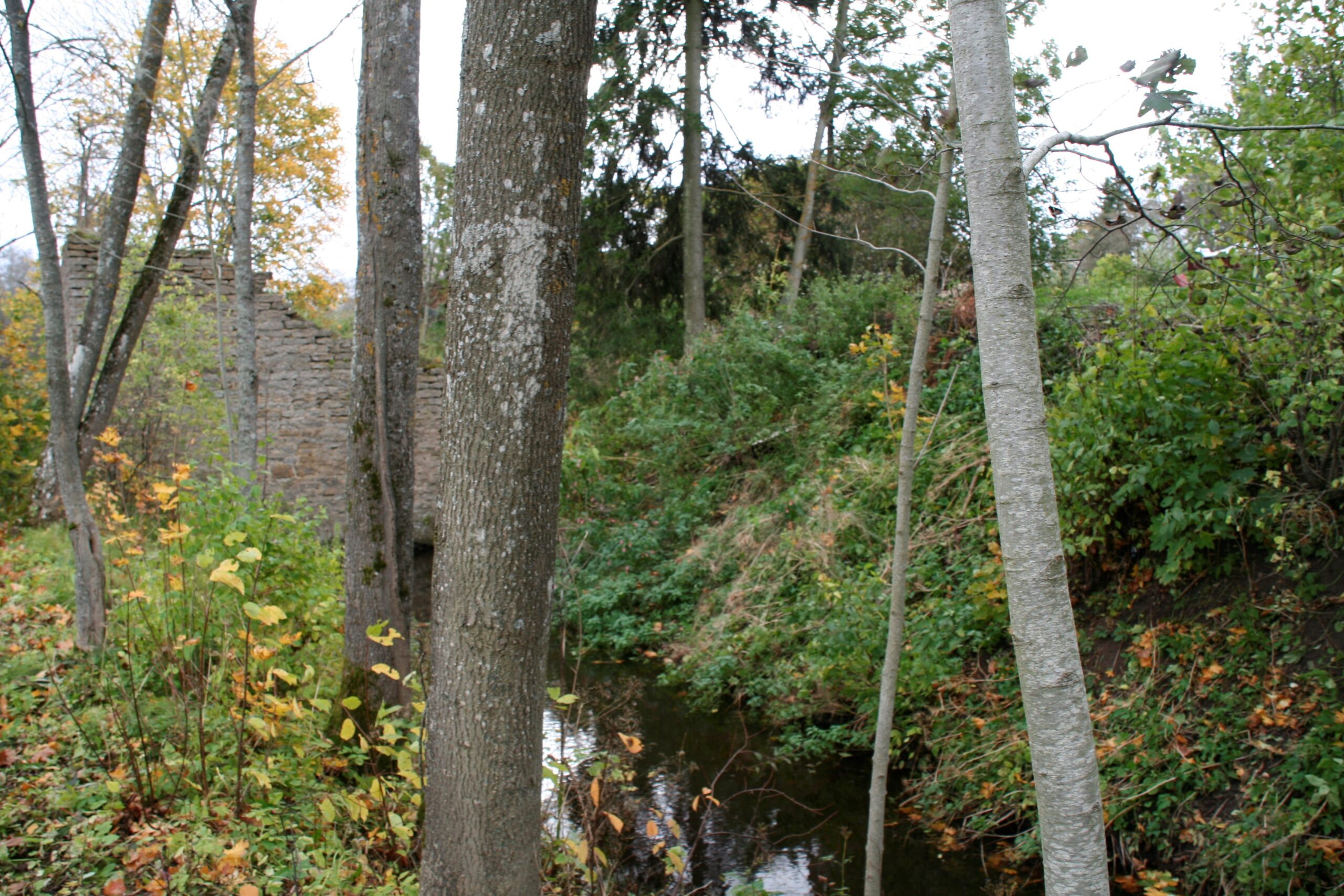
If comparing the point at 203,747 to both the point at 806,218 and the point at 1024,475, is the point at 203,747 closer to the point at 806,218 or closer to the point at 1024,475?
the point at 1024,475

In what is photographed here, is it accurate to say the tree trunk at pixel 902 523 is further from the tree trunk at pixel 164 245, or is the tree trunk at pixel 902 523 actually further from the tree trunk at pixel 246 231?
the tree trunk at pixel 164 245

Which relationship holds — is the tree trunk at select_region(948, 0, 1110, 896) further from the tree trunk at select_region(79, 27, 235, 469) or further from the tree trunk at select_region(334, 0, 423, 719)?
the tree trunk at select_region(79, 27, 235, 469)

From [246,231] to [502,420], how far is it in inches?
199

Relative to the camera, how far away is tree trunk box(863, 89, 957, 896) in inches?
130

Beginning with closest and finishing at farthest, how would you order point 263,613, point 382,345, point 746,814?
point 263,613 < point 382,345 < point 746,814

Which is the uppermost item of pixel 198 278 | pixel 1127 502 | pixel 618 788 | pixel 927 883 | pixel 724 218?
pixel 724 218

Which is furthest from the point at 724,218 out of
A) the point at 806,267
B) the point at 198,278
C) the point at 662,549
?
the point at 198,278

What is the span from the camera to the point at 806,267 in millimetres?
14258

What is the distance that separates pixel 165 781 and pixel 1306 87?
6051mm

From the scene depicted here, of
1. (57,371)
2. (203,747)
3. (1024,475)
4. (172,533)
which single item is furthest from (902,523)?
(57,371)

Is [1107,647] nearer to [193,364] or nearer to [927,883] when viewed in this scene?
[927,883]

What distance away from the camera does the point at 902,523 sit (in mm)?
3521

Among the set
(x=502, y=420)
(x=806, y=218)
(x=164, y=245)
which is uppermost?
(x=806, y=218)

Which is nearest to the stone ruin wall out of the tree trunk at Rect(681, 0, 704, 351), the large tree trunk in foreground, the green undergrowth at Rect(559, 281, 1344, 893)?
the tree trunk at Rect(681, 0, 704, 351)
